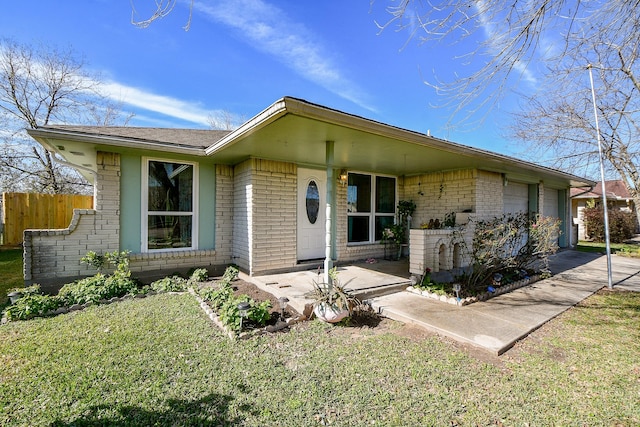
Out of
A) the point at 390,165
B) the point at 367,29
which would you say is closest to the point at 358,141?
the point at 367,29

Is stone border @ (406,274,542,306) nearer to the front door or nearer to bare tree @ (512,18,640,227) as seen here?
the front door

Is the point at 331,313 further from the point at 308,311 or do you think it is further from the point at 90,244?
the point at 90,244

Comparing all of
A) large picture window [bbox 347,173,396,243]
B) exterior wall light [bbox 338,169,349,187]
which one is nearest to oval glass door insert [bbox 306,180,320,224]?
exterior wall light [bbox 338,169,349,187]

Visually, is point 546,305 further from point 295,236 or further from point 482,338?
Result: point 295,236

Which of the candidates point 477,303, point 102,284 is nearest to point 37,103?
point 102,284

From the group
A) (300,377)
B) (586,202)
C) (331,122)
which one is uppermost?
(331,122)

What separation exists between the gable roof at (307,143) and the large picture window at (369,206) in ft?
2.96

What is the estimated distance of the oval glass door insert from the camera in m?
7.40

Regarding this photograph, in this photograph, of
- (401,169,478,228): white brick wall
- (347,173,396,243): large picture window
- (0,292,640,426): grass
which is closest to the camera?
(0,292,640,426): grass

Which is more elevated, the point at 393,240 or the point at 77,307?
the point at 393,240

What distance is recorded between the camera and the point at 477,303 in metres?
4.98

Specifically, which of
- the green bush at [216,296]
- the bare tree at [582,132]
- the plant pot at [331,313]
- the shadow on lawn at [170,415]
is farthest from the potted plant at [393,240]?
the shadow on lawn at [170,415]

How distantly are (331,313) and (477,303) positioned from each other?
2765mm

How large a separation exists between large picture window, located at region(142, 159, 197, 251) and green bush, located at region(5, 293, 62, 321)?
6.28 feet
